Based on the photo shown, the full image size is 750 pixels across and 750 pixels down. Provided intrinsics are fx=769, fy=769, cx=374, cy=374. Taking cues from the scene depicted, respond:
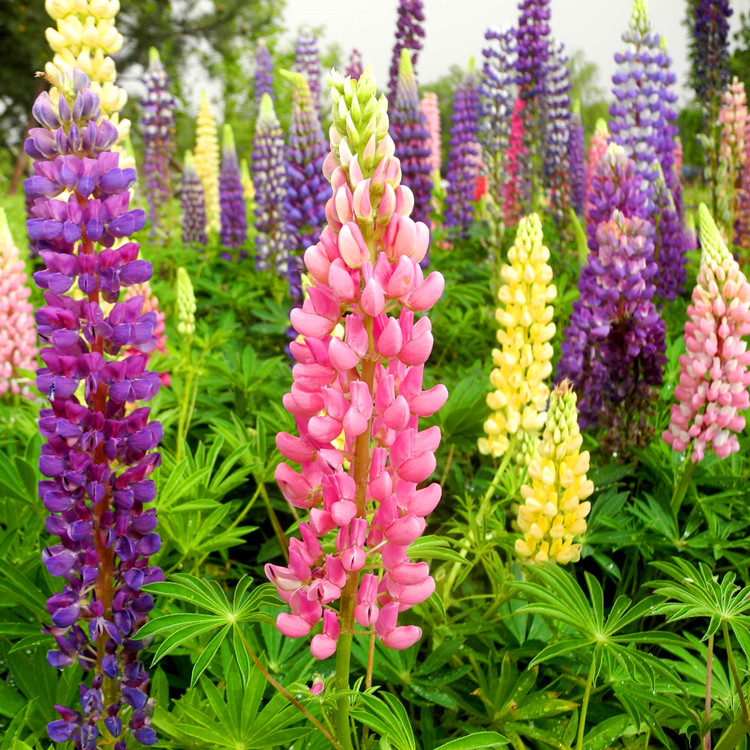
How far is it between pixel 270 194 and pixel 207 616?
4.87 m

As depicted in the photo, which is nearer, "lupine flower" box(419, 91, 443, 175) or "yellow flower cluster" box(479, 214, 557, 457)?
"yellow flower cluster" box(479, 214, 557, 457)

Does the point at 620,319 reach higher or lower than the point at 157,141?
lower

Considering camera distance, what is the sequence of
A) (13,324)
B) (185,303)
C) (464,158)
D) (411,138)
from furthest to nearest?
1. (464,158)
2. (411,138)
3. (13,324)
4. (185,303)

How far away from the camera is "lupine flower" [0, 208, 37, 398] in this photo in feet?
12.5

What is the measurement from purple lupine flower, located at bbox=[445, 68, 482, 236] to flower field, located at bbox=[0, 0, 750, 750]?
96.0 inches

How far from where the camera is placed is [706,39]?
242 inches

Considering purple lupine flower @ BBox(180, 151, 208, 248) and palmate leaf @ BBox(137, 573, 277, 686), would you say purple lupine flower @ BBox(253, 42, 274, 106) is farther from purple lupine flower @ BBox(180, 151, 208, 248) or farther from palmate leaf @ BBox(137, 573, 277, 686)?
palmate leaf @ BBox(137, 573, 277, 686)

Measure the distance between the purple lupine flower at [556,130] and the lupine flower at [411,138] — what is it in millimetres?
1715

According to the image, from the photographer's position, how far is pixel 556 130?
6.56m

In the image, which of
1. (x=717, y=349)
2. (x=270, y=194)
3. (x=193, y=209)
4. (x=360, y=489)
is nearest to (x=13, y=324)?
(x=270, y=194)

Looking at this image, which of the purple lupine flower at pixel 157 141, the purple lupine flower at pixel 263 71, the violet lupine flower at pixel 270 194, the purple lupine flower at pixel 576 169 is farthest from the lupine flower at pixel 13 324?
the purple lupine flower at pixel 263 71

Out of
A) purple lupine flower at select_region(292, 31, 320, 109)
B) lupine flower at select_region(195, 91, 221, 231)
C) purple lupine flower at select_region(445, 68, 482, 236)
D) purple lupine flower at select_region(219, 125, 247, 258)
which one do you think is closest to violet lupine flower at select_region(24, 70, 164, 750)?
purple lupine flower at select_region(219, 125, 247, 258)

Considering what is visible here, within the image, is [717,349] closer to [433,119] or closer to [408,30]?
[408,30]

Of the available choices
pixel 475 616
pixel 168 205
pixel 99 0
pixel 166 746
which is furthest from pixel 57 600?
pixel 168 205
